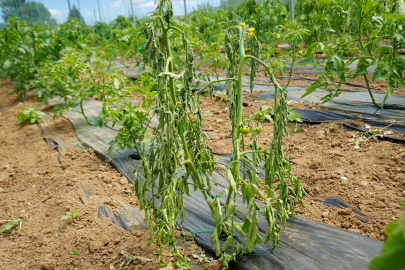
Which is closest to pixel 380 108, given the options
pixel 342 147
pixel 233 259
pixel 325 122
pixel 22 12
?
pixel 325 122

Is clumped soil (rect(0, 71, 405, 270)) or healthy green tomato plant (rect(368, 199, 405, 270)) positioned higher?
healthy green tomato plant (rect(368, 199, 405, 270))

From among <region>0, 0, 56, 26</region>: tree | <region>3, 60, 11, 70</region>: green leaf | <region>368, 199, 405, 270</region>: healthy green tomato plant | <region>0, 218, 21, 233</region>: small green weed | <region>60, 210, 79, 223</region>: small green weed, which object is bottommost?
<region>0, 218, 21, 233</region>: small green weed

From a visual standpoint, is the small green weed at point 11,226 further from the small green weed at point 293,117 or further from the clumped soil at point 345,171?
the small green weed at point 293,117

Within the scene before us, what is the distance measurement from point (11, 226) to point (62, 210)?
341 millimetres

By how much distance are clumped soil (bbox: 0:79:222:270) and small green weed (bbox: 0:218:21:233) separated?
0.04 meters

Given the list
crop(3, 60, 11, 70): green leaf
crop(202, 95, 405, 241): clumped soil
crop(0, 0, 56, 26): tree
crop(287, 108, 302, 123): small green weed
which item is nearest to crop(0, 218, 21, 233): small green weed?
crop(202, 95, 405, 241): clumped soil

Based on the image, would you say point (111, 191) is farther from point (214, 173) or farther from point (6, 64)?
point (6, 64)

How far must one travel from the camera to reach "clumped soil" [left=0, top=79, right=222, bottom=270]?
1586mm

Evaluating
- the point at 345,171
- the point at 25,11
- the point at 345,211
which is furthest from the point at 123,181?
the point at 25,11

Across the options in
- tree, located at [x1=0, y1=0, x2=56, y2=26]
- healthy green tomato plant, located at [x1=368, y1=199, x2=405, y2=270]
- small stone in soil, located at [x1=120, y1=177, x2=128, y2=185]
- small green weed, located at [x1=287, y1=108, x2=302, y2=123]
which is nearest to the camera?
healthy green tomato plant, located at [x1=368, y1=199, x2=405, y2=270]

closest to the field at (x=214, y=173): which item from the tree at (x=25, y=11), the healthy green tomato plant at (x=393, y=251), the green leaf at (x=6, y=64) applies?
the healthy green tomato plant at (x=393, y=251)

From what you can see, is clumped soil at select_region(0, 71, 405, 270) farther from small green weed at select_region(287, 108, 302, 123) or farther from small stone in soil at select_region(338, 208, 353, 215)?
small green weed at select_region(287, 108, 302, 123)

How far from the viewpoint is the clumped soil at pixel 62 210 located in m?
1.59

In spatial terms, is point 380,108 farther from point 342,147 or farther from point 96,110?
point 96,110
